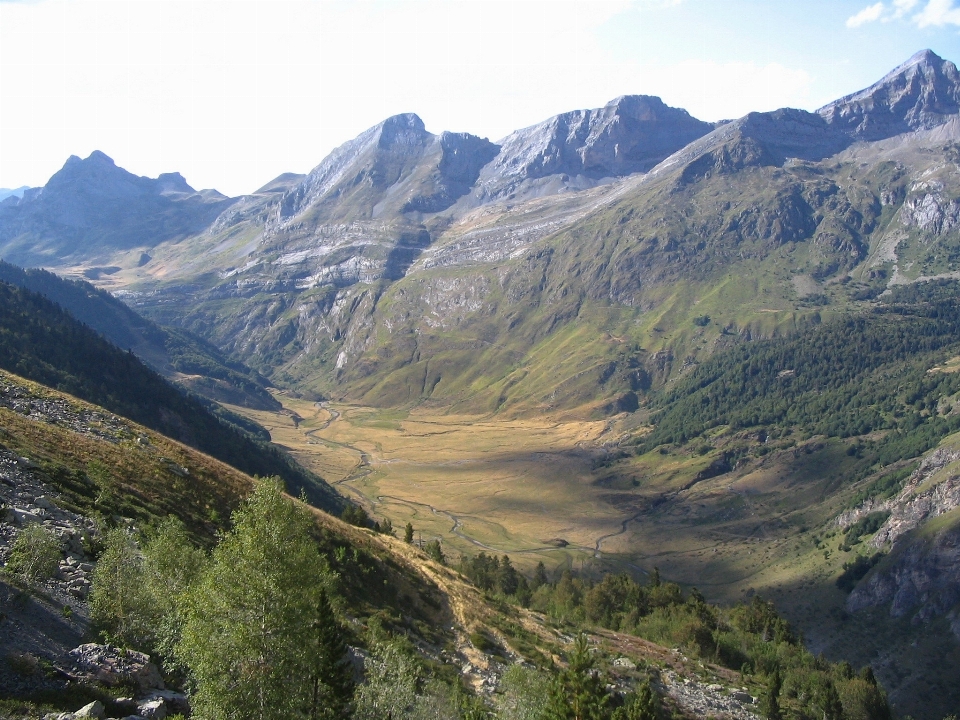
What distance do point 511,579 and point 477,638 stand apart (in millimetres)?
72840

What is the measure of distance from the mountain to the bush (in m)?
122

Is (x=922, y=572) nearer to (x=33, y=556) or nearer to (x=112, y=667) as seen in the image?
(x=112, y=667)

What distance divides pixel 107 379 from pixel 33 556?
147m

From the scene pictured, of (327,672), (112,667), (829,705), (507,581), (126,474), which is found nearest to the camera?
(112,667)

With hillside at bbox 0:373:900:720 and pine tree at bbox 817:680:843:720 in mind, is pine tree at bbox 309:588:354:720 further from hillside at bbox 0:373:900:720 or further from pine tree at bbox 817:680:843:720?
pine tree at bbox 817:680:843:720

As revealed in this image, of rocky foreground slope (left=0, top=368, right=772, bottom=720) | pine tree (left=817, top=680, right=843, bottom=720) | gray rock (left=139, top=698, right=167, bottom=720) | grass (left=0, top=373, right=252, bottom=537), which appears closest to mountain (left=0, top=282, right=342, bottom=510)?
grass (left=0, top=373, right=252, bottom=537)

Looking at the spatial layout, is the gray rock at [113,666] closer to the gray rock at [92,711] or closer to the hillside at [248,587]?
the hillside at [248,587]

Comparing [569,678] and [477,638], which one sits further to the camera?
[477,638]

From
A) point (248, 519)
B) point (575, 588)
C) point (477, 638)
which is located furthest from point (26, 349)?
point (248, 519)

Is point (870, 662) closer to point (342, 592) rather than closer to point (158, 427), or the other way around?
point (342, 592)

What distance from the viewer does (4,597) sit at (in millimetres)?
31609

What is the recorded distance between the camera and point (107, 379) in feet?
540

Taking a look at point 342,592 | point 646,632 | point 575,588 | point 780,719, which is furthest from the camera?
point 575,588

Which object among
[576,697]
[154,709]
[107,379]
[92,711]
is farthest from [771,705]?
[107,379]
